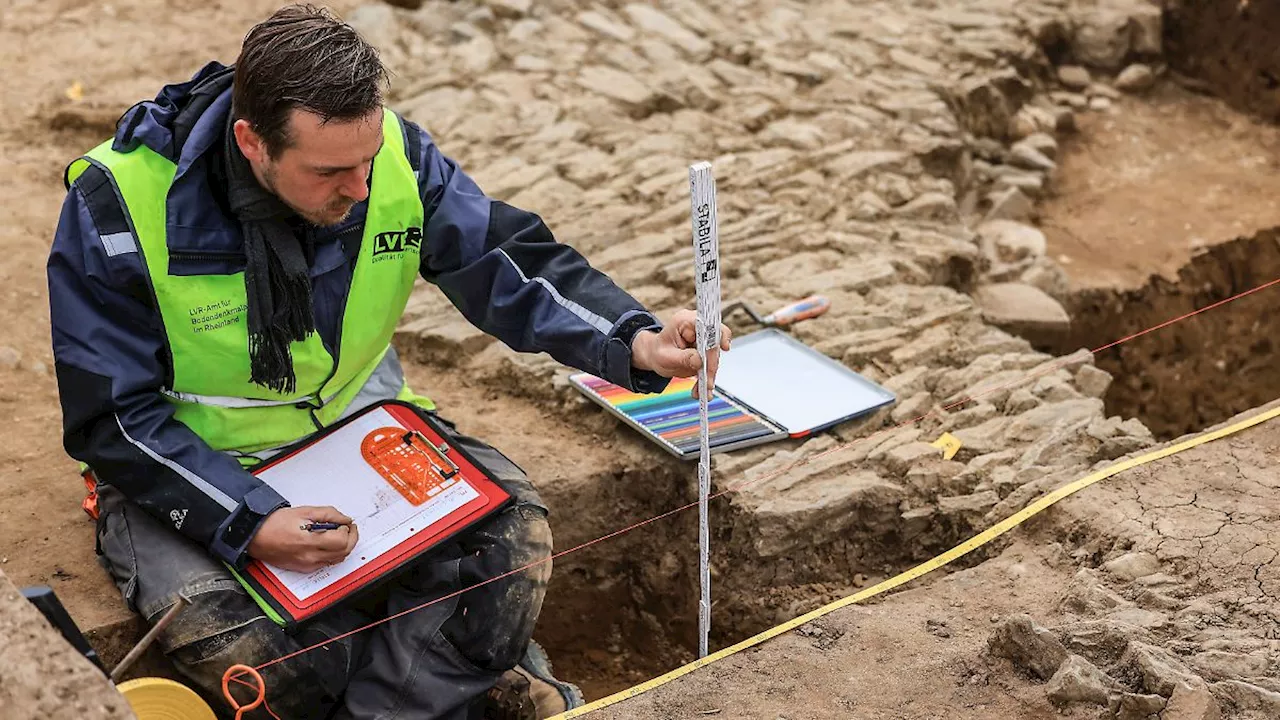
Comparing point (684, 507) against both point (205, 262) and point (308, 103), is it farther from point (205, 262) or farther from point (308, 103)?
point (308, 103)

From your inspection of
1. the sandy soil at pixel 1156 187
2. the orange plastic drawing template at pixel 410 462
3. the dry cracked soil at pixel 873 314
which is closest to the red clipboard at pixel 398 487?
the orange plastic drawing template at pixel 410 462

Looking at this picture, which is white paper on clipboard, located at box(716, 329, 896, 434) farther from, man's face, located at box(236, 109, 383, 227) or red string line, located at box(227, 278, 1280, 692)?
man's face, located at box(236, 109, 383, 227)

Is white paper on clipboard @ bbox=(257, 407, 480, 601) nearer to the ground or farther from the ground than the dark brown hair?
nearer to the ground

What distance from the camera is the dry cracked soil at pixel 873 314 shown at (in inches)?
125

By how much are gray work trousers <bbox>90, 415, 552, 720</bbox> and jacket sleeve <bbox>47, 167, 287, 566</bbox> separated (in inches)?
4.8

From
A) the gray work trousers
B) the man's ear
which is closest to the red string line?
the gray work trousers

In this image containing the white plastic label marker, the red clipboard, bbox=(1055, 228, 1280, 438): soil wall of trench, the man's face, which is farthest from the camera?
bbox=(1055, 228, 1280, 438): soil wall of trench

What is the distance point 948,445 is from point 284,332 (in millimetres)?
1953

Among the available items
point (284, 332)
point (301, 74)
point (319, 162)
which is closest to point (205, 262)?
point (284, 332)

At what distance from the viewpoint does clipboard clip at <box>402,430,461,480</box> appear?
3514mm

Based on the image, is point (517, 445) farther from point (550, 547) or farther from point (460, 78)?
point (460, 78)

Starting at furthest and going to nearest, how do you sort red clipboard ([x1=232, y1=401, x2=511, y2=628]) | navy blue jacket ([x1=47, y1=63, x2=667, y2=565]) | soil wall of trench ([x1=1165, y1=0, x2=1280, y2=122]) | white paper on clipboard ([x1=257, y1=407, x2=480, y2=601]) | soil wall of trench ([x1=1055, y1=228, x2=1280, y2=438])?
1. soil wall of trench ([x1=1165, y1=0, x2=1280, y2=122])
2. soil wall of trench ([x1=1055, y1=228, x2=1280, y2=438])
3. white paper on clipboard ([x1=257, y1=407, x2=480, y2=601])
4. red clipboard ([x1=232, y1=401, x2=511, y2=628])
5. navy blue jacket ([x1=47, y1=63, x2=667, y2=565])

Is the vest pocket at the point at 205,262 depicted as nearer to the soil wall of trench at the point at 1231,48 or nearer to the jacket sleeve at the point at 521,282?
the jacket sleeve at the point at 521,282

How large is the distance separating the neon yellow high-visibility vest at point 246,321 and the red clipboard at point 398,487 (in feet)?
0.31
